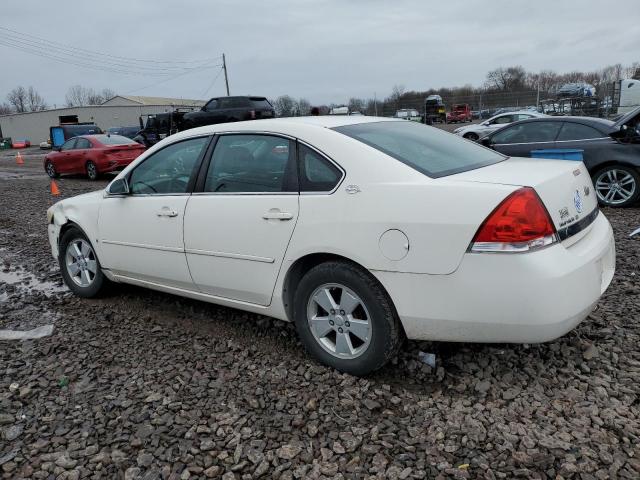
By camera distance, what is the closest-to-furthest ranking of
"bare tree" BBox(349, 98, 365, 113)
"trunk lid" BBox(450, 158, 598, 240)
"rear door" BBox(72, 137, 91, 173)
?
"trunk lid" BBox(450, 158, 598, 240) → "rear door" BBox(72, 137, 91, 173) → "bare tree" BBox(349, 98, 365, 113)

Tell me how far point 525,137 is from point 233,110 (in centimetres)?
1153

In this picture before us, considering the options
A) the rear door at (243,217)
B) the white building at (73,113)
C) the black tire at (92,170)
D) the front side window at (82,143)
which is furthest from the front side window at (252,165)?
the white building at (73,113)

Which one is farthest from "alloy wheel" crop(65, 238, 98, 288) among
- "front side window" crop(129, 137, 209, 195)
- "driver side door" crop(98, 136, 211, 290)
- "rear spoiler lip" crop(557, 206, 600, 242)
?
"rear spoiler lip" crop(557, 206, 600, 242)

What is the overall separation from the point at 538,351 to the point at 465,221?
4.01 feet

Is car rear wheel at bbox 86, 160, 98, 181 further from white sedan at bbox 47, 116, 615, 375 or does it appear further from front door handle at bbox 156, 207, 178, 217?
front door handle at bbox 156, 207, 178, 217

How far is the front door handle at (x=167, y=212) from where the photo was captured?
3.73 meters

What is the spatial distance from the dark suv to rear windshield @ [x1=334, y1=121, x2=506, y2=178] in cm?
1455

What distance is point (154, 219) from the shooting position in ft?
12.7

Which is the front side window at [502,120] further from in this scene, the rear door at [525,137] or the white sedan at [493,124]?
the rear door at [525,137]

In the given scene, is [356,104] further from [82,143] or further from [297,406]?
[297,406]

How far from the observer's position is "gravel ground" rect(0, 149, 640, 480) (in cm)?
238

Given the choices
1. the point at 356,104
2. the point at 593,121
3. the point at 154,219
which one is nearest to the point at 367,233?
the point at 154,219

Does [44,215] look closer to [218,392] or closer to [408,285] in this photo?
[218,392]

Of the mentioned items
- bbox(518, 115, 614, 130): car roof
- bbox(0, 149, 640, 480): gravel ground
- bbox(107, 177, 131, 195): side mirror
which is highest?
bbox(518, 115, 614, 130): car roof
